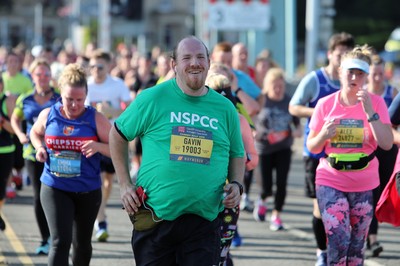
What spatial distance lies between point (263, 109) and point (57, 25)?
4307 inches

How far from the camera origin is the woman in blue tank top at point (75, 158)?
7.99 m

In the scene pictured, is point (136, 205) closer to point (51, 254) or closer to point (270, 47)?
point (51, 254)

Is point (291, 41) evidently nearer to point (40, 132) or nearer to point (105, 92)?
point (105, 92)

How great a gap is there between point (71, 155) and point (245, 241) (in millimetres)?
3527

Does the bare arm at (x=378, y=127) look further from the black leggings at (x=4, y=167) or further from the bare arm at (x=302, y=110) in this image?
the black leggings at (x=4, y=167)

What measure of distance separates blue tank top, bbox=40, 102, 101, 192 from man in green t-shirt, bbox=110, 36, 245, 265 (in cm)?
181

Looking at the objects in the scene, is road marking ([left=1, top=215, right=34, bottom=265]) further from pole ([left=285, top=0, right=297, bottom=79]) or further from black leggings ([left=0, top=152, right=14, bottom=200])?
pole ([left=285, top=0, right=297, bottom=79])

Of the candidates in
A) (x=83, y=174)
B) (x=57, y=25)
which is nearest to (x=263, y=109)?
(x=83, y=174)

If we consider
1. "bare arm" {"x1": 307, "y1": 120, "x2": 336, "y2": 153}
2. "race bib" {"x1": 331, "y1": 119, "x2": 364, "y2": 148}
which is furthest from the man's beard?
"race bib" {"x1": 331, "y1": 119, "x2": 364, "y2": 148}

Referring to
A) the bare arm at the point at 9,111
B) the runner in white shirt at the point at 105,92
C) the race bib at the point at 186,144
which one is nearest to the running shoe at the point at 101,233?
the runner in white shirt at the point at 105,92

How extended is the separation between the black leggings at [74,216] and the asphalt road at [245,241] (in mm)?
1672

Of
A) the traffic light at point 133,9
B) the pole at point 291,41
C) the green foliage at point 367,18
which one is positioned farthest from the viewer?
the green foliage at point 367,18

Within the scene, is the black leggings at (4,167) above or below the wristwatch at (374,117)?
below

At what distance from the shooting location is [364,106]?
7754 mm
